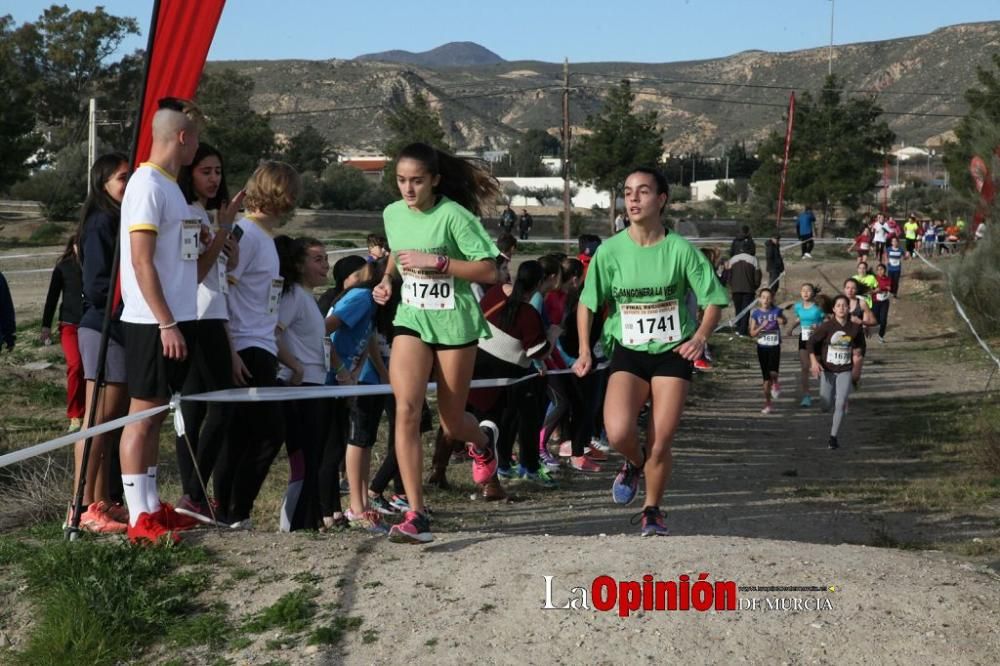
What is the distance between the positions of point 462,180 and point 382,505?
2984mm

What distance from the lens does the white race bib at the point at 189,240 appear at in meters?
6.44

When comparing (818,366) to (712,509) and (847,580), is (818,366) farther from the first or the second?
(847,580)

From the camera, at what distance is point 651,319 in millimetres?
7598

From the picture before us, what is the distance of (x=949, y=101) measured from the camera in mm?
176000

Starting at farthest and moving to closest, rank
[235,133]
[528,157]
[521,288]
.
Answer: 1. [528,157]
2. [235,133]
3. [521,288]

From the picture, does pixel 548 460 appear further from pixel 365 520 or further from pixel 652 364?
pixel 652 364

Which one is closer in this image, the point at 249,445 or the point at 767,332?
the point at 249,445

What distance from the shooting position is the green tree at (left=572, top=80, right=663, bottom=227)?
237ft

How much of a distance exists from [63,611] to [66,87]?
95451 mm

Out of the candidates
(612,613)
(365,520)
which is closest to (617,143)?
(365,520)

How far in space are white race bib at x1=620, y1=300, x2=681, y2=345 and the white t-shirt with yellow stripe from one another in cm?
241

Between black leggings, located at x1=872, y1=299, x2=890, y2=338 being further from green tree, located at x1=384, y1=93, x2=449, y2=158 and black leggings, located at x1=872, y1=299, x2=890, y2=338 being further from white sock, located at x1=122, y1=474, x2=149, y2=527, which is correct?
green tree, located at x1=384, y1=93, x2=449, y2=158

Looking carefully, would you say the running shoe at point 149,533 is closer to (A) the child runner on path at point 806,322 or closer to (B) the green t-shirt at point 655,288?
(B) the green t-shirt at point 655,288

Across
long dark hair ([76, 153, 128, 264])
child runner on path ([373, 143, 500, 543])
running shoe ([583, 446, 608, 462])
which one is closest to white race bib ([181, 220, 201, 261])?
long dark hair ([76, 153, 128, 264])
